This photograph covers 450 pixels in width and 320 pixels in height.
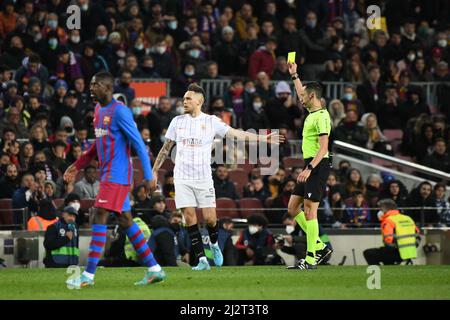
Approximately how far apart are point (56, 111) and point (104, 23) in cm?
364

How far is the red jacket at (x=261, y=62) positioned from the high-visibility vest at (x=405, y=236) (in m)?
7.55

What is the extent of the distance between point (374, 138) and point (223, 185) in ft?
14.1

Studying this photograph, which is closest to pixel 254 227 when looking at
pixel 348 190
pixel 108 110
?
pixel 348 190

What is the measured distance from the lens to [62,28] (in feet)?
85.5

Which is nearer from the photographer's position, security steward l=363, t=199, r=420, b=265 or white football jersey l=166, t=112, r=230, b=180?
white football jersey l=166, t=112, r=230, b=180

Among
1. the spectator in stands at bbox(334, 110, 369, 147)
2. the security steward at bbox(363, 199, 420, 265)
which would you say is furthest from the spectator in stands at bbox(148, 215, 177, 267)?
the spectator in stands at bbox(334, 110, 369, 147)

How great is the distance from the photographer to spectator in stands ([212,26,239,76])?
7.27m

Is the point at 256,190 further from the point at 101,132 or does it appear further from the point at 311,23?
the point at 101,132

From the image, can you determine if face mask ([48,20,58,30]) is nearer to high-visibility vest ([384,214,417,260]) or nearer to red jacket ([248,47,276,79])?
red jacket ([248,47,276,79])

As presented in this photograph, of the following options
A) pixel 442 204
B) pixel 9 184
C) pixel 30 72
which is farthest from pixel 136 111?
pixel 442 204

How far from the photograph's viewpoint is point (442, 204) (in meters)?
22.2

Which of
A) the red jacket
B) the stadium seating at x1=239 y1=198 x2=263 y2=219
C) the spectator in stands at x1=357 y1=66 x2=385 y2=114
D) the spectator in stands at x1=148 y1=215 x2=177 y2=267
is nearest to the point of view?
the spectator in stands at x1=148 y1=215 x2=177 y2=267

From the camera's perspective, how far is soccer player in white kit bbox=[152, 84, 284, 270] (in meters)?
15.5

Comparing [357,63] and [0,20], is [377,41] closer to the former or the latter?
[357,63]
